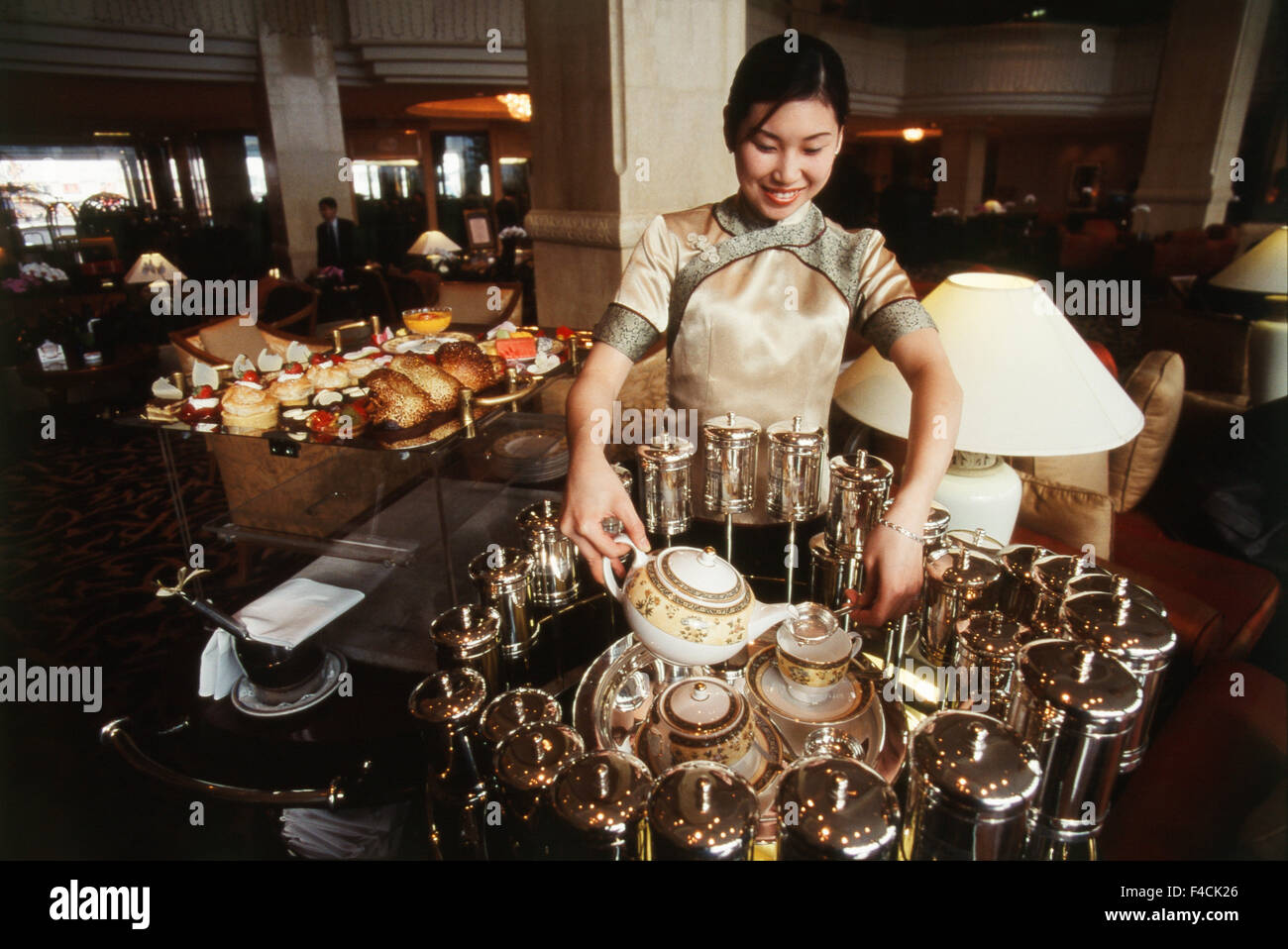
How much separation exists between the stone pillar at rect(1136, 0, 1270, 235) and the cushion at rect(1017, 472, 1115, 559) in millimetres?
9812

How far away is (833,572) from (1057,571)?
263mm

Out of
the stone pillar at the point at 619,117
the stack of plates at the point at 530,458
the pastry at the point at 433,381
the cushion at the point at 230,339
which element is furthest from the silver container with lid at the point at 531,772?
the cushion at the point at 230,339

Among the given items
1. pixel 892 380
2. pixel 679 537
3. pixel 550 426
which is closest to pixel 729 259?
pixel 892 380

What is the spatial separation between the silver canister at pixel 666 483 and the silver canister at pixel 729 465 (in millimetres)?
43

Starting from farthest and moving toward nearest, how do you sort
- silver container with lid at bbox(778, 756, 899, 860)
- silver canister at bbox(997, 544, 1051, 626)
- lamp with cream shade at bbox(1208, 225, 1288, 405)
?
1. lamp with cream shade at bbox(1208, 225, 1288, 405)
2. silver canister at bbox(997, 544, 1051, 626)
3. silver container with lid at bbox(778, 756, 899, 860)

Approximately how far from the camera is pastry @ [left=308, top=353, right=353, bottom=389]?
93.9 inches

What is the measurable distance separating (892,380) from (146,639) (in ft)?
8.47

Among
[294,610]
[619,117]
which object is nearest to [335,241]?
[619,117]

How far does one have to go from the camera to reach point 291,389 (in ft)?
7.55

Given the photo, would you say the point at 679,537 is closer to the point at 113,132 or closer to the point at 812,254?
the point at 812,254

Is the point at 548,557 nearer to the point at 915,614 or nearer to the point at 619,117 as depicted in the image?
the point at 915,614

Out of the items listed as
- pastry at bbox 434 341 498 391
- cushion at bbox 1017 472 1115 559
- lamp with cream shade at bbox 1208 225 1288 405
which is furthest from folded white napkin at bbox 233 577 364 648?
lamp with cream shade at bbox 1208 225 1288 405

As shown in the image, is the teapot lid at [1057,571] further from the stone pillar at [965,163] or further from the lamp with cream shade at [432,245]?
the stone pillar at [965,163]

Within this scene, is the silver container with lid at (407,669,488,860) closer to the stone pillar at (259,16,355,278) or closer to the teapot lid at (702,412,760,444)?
the teapot lid at (702,412,760,444)
